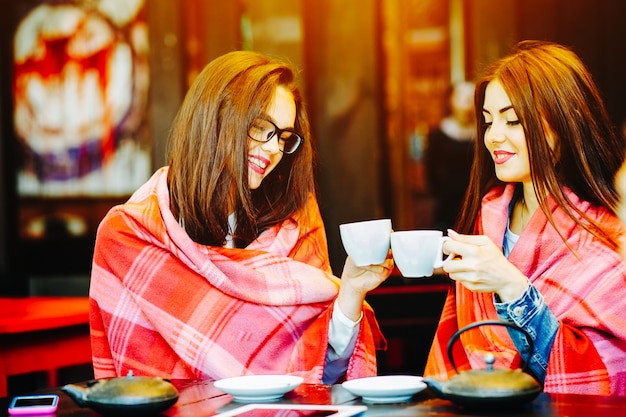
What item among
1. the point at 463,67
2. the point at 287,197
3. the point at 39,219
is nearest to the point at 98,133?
the point at 39,219

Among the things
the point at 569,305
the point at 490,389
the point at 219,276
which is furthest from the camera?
the point at 219,276

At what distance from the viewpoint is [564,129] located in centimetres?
247

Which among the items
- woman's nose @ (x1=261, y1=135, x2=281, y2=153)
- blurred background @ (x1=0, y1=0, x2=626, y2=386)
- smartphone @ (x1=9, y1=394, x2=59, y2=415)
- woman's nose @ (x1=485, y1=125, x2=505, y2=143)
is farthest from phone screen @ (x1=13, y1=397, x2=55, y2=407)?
blurred background @ (x1=0, y1=0, x2=626, y2=386)

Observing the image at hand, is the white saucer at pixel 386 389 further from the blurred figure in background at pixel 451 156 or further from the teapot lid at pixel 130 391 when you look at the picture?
the blurred figure in background at pixel 451 156

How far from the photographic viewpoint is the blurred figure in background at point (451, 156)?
593cm

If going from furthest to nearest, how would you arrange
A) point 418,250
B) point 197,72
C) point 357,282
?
1. point 197,72
2. point 357,282
3. point 418,250

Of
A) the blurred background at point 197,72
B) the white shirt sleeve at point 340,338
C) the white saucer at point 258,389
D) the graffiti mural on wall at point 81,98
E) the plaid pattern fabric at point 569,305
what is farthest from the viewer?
the graffiti mural on wall at point 81,98

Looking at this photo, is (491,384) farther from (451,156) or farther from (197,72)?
(197,72)

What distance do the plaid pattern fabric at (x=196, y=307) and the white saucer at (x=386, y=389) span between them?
2.15 feet

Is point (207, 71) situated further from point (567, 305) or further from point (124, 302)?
point (567, 305)

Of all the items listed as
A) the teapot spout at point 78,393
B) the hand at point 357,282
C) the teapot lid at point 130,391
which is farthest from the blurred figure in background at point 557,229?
the teapot spout at point 78,393

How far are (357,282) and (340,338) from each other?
7.8 inches

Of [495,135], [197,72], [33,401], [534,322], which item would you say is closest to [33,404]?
[33,401]

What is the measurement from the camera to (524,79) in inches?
98.3
